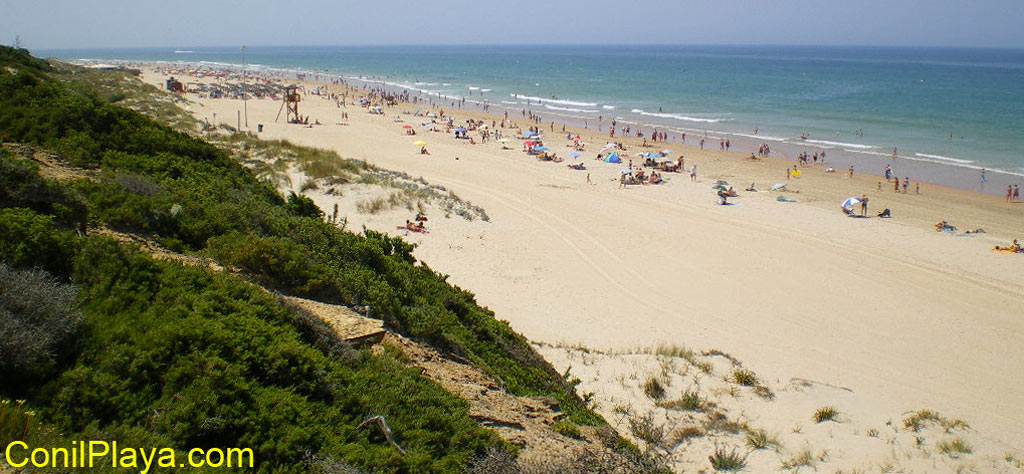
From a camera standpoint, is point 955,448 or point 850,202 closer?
point 955,448

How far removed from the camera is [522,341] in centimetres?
814

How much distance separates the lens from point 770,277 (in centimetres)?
1593

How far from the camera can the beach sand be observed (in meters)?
Result: 11.0

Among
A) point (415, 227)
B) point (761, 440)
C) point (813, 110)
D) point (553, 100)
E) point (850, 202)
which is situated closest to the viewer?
point (761, 440)

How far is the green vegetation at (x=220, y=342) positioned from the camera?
3467 mm

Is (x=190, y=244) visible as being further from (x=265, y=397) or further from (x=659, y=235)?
(x=659, y=235)

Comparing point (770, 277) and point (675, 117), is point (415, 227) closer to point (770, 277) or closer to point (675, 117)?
point (770, 277)

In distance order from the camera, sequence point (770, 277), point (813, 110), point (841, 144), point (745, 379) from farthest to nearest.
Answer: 1. point (813, 110)
2. point (841, 144)
3. point (770, 277)
4. point (745, 379)

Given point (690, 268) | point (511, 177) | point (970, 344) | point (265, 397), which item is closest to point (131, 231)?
point (265, 397)

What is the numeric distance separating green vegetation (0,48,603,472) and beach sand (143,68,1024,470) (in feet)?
10.9

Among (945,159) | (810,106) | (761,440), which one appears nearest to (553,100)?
(810,106)

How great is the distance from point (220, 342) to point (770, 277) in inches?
576

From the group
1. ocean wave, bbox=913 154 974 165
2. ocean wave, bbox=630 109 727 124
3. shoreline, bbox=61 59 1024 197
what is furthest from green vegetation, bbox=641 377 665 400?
ocean wave, bbox=630 109 727 124

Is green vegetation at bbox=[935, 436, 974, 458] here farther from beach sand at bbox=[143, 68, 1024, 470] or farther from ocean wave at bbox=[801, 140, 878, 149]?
ocean wave at bbox=[801, 140, 878, 149]
